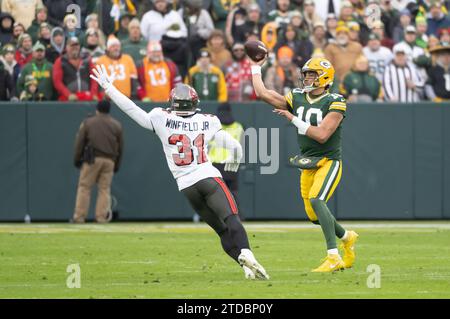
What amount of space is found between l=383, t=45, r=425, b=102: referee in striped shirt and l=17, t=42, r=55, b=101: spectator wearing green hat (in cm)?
569

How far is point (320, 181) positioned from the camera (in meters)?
11.6

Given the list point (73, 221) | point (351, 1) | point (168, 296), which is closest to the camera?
point (168, 296)

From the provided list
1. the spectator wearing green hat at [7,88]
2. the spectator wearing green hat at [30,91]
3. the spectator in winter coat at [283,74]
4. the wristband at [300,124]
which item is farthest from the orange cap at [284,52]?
the wristband at [300,124]

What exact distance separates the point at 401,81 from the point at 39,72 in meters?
6.13

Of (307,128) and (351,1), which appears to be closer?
(307,128)

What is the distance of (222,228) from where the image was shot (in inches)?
437

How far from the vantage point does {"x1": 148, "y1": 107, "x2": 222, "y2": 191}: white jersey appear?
36.2ft

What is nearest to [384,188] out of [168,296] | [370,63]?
[370,63]

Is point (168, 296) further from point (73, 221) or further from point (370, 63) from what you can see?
point (370, 63)

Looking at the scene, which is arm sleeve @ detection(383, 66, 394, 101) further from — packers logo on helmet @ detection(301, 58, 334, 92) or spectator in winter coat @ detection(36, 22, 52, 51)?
packers logo on helmet @ detection(301, 58, 334, 92)

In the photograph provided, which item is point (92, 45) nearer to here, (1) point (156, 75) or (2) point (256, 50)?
(1) point (156, 75)

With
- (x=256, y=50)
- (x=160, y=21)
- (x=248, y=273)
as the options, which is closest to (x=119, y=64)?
(x=160, y=21)

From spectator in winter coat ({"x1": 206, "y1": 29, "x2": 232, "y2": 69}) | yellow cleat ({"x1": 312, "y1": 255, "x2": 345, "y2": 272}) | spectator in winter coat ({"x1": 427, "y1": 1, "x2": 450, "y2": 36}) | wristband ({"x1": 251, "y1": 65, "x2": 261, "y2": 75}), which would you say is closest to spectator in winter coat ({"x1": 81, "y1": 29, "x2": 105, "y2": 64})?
spectator in winter coat ({"x1": 206, "y1": 29, "x2": 232, "y2": 69})

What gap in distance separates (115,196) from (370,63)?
494 centimetres
